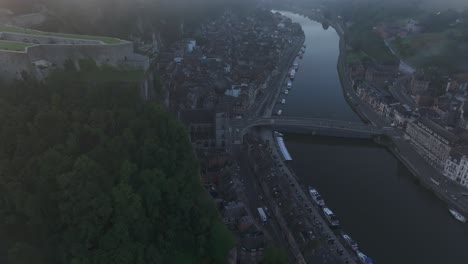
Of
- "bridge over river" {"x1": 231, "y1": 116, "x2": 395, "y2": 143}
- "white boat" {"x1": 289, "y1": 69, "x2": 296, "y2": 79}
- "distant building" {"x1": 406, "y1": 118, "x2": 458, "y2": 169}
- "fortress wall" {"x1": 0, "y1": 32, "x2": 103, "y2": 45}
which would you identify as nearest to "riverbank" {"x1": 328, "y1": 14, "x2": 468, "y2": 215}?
"distant building" {"x1": 406, "y1": 118, "x2": 458, "y2": 169}

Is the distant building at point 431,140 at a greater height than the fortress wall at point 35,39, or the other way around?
the fortress wall at point 35,39

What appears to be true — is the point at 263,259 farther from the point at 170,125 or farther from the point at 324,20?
the point at 324,20

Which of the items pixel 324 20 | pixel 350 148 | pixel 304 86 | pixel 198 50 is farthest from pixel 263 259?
pixel 324 20

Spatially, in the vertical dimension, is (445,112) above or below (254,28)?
below

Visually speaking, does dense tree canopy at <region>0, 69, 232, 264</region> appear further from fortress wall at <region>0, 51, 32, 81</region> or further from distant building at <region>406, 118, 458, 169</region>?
distant building at <region>406, 118, 458, 169</region>

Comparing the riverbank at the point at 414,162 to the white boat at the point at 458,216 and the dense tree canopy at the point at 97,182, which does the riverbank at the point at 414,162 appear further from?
the dense tree canopy at the point at 97,182

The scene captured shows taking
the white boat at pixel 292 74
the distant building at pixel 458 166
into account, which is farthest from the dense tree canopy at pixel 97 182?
the white boat at pixel 292 74

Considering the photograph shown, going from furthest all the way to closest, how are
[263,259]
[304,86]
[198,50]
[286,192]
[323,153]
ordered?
[198,50] → [304,86] → [323,153] → [286,192] → [263,259]
